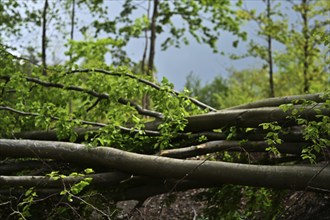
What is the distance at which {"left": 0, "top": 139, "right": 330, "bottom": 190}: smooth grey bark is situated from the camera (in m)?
4.92

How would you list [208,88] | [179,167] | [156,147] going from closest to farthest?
[179,167] < [156,147] < [208,88]

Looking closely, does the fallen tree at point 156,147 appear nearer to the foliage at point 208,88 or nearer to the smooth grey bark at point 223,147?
the smooth grey bark at point 223,147

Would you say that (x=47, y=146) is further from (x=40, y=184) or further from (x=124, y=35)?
(x=124, y=35)

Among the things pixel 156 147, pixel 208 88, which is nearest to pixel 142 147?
pixel 156 147

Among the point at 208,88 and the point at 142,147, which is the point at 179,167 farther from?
the point at 208,88

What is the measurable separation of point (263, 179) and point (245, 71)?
40859 millimetres

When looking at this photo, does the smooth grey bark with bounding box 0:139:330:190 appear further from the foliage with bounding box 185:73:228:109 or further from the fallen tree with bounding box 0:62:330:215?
the foliage with bounding box 185:73:228:109

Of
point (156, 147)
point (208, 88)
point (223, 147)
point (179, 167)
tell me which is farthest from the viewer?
point (208, 88)

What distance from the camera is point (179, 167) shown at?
5.30 m

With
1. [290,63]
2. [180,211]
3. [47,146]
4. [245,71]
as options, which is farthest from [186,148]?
[245,71]

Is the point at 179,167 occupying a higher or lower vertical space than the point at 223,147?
lower

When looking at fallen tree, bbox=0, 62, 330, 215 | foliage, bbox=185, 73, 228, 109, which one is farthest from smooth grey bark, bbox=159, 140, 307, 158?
foliage, bbox=185, 73, 228, 109

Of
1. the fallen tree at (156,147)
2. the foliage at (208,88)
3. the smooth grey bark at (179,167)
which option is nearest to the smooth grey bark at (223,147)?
the fallen tree at (156,147)

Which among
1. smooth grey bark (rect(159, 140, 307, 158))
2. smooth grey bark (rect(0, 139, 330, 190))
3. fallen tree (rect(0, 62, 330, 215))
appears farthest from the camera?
smooth grey bark (rect(159, 140, 307, 158))
